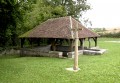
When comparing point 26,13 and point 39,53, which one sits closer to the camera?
point 26,13

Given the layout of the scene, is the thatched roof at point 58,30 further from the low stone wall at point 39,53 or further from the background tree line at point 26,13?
the background tree line at point 26,13

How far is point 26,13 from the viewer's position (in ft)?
68.4

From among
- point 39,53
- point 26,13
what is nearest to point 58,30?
point 39,53

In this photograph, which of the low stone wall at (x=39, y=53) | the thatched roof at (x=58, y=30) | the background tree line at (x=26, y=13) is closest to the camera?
the background tree line at (x=26, y=13)

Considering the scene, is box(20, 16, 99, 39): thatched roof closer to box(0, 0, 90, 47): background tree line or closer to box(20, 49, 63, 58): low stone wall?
box(20, 49, 63, 58): low stone wall

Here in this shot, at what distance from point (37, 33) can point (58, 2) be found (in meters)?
14.2

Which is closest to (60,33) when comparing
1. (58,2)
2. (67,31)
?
(67,31)

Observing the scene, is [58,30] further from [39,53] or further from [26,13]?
[26,13]

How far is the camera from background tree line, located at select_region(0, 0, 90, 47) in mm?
17502

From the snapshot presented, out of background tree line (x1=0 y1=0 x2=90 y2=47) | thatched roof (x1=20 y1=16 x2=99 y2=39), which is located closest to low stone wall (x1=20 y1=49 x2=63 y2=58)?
thatched roof (x1=20 y1=16 x2=99 y2=39)

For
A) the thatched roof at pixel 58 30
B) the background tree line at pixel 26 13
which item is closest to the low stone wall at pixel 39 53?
the thatched roof at pixel 58 30

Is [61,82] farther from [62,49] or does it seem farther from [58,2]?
[58,2]

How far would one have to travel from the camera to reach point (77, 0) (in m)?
37.7

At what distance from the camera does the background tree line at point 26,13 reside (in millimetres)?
17502
